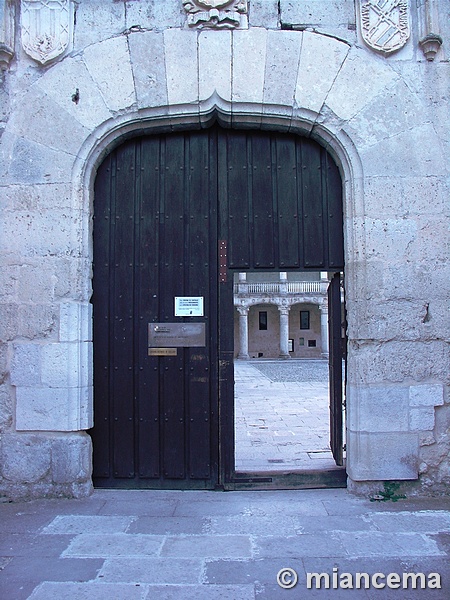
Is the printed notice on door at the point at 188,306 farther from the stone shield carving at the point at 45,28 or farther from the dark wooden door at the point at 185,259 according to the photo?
the stone shield carving at the point at 45,28

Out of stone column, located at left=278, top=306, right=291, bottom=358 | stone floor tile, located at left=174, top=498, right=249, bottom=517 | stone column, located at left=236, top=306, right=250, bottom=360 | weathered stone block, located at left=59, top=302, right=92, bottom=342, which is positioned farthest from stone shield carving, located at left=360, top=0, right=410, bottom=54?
stone column, located at left=278, top=306, right=291, bottom=358

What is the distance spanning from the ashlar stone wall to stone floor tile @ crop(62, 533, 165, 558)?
835 millimetres

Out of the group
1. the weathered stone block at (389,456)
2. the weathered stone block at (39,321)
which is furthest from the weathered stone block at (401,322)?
the weathered stone block at (39,321)

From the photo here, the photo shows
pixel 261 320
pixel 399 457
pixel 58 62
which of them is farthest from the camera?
pixel 261 320

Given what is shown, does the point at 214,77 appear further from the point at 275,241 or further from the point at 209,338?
the point at 209,338

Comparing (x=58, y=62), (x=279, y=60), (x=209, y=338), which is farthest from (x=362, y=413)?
(x=58, y=62)

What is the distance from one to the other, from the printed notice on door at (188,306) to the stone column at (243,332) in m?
30.4

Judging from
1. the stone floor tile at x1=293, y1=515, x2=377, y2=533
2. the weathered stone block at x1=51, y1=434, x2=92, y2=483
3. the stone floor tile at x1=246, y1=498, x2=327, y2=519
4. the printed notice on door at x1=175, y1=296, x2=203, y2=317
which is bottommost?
the stone floor tile at x1=246, y1=498, x2=327, y2=519

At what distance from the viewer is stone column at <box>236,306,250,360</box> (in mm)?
34781

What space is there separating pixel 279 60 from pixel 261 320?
1360 inches

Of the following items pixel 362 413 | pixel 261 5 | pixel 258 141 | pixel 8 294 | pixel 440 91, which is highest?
pixel 261 5

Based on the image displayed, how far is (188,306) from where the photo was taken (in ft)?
14.2

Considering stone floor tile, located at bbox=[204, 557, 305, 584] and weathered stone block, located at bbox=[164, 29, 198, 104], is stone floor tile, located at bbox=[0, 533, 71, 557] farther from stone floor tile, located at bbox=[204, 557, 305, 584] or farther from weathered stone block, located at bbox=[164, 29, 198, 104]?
weathered stone block, located at bbox=[164, 29, 198, 104]

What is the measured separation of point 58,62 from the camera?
4223 mm
